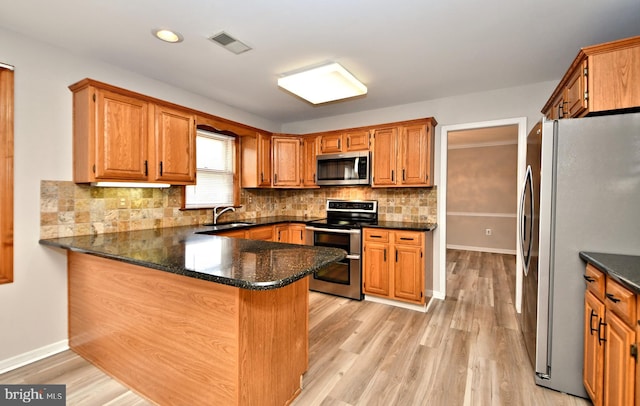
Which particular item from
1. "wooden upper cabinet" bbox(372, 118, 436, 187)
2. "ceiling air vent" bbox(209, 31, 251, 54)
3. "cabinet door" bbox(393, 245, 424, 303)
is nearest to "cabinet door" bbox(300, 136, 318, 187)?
"wooden upper cabinet" bbox(372, 118, 436, 187)

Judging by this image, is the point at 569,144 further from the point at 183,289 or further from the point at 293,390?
the point at 183,289

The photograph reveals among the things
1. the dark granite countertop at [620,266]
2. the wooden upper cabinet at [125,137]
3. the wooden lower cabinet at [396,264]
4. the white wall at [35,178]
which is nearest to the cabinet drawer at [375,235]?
the wooden lower cabinet at [396,264]

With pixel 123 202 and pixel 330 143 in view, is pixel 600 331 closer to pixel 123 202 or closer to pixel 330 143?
pixel 330 143

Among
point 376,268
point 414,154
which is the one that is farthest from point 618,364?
point 414,154

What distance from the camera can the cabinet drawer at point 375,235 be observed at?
3.42 metres

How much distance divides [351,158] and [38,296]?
341 cm

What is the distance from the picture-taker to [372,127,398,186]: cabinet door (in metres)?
3.65

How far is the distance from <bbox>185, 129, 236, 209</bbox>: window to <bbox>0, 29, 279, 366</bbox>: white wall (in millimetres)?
1291

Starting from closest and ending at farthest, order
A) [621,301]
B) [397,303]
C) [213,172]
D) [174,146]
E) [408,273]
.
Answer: [621,301], [174,146], [408,273], [397,303], [213,172]

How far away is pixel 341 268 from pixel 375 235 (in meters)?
0.62

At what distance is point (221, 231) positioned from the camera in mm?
3086

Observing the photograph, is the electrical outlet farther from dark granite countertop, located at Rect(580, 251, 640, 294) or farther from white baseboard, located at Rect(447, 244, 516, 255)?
white baseboard, located at Rect(447, 244, 516, 255)

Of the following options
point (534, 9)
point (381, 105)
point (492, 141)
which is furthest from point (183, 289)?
point (492, 141)

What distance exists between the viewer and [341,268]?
3.66 m
